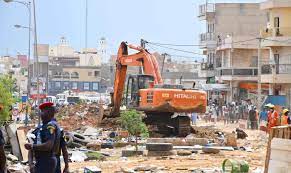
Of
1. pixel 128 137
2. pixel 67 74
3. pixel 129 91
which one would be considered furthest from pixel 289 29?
pixel 67 74

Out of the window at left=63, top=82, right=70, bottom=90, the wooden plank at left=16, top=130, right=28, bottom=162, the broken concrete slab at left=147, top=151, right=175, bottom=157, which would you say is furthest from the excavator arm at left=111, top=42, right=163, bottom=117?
the window at left=63, top=82, right=70, bottom=90

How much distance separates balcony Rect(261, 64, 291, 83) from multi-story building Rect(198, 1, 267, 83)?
22.8 metres

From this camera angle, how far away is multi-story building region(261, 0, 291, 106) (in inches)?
2260

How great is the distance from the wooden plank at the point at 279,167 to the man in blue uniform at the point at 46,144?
421 centimetres

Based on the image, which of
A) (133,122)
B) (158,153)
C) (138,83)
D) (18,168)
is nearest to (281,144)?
(18,168)

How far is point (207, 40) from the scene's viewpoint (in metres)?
85.0

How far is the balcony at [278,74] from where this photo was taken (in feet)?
186

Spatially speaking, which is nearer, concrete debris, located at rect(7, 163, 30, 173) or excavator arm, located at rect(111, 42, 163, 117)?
concrete debris, located at rect(7, 163, 30, 173)

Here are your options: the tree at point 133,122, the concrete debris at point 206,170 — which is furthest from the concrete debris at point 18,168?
the tree at point 133,122

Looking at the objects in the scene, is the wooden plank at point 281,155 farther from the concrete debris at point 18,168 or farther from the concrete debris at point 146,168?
the concrete debris at point 146,168

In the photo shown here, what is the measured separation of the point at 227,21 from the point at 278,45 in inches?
1003

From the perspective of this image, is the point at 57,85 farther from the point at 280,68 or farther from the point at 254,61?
the point at 280,68

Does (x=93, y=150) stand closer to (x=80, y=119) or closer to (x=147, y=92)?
(x=147, y=92)

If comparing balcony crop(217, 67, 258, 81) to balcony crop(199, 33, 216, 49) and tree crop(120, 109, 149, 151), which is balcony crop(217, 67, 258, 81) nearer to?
balcony crop(199, 33, 216, 49)
